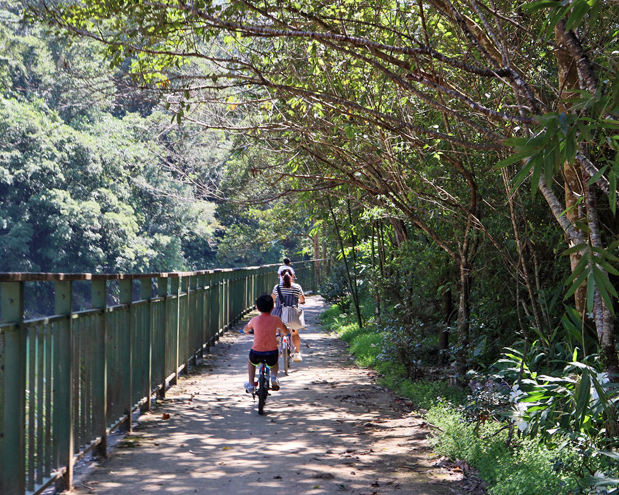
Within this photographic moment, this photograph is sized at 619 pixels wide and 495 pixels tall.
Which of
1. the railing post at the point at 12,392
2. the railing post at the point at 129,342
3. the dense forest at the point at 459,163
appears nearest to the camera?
the railing post at the point at 12,392

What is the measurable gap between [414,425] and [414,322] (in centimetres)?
282

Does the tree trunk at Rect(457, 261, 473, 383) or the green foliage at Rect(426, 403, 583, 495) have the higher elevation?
the tree trunk at Rect(457, 261, 473, 383)

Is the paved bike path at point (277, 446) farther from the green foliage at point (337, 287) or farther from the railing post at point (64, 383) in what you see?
the green foliage at point (337, 287)

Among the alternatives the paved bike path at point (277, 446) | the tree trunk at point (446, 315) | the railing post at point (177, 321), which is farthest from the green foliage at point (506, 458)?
the railing post at point (177, 321)

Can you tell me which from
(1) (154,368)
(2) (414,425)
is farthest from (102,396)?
(2) (414,425)

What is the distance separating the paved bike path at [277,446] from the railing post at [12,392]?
1.25 m

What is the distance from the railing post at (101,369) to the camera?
6.01m

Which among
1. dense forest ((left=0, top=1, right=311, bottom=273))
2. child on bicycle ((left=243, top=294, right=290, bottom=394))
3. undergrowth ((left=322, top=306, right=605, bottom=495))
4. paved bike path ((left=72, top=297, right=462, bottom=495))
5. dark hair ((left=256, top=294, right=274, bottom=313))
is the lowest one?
paved bike path ((left=72, top=297, right=462, bottom=495))

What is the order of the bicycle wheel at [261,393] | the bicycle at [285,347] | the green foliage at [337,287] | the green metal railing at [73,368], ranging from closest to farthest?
the green metal railing at [73,368] → the bicycle wheel at [261,393] → the bicycle at [285,347] → the green foliage at [337,287]

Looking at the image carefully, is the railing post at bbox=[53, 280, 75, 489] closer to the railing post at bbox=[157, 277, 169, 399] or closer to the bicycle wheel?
the bicycle wheel

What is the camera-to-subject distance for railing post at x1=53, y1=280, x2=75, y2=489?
4984mm

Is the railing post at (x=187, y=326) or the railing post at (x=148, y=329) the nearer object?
the railing post at (x=148, y=329)

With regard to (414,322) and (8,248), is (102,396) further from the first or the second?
(8,248)

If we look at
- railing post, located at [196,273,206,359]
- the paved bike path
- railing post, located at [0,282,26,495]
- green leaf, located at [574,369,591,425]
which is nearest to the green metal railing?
railing post, located at [0,282,26,495]
